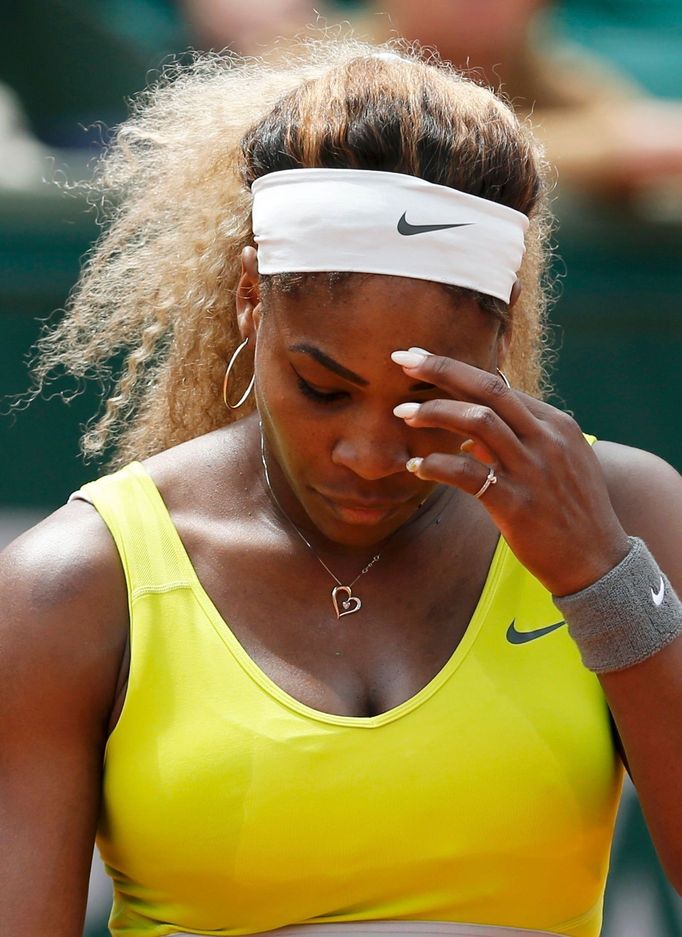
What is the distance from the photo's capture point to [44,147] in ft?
9.72

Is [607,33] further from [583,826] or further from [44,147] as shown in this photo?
[583,826]

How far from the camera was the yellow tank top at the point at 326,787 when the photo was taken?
1378 mm

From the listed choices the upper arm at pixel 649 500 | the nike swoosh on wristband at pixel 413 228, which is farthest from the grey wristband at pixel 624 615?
the nike swoosh on wristband at pixel 413 228

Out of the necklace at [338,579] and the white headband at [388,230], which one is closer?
the white headband at [388,230]

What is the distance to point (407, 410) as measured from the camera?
1.28 m

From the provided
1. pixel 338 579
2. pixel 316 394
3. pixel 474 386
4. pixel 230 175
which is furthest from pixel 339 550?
pixel 230 175

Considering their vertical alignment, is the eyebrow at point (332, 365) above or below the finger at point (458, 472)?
above

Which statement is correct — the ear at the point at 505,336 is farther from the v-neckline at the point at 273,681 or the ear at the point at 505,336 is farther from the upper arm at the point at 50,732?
the upper arm at the point at 50,732

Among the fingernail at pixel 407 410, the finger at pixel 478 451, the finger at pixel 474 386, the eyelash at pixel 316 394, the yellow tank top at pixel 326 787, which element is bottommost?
the yellow tank top at pixel 326 787

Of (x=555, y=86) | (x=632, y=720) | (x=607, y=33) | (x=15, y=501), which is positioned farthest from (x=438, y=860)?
(x=607, y=33)

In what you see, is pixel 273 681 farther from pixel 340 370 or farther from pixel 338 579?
pixel 340 370

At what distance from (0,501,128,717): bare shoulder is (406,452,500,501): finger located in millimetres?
364

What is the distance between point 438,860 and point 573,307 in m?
1.56

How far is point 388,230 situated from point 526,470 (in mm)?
279
